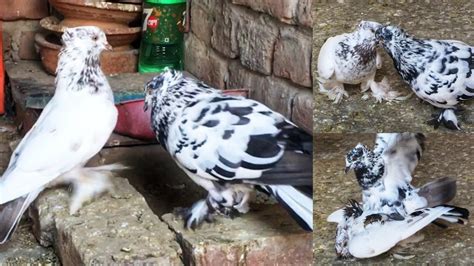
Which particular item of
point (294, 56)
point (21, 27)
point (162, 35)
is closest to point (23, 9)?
point (21, 27)

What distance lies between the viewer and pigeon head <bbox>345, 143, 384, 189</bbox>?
94 cm

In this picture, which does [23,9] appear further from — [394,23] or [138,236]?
[394,23]

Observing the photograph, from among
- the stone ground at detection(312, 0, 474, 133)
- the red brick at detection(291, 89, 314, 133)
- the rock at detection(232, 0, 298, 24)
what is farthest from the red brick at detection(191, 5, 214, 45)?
the stone ground at detection(312, 0, 474, 133)

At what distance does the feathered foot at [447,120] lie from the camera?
902 mm

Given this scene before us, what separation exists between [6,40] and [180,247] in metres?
0.85

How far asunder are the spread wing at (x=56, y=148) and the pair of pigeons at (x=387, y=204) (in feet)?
1.12

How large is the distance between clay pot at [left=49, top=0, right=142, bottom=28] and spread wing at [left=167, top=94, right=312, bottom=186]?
1.80ft

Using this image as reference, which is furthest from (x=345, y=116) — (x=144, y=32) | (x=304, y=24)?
(x=144, y=32)

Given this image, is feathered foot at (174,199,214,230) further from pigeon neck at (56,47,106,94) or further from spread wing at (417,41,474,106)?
spread wing at (417,41,474,106)

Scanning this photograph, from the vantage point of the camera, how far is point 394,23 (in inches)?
35.6

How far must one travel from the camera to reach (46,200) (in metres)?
1.21

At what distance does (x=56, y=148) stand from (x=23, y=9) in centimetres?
72

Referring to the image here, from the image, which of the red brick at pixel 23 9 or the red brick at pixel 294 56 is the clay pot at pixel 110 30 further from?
the red brick at pixel 294 56

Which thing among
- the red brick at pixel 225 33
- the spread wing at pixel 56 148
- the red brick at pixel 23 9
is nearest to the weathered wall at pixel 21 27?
the red brick at pixel 23 9
